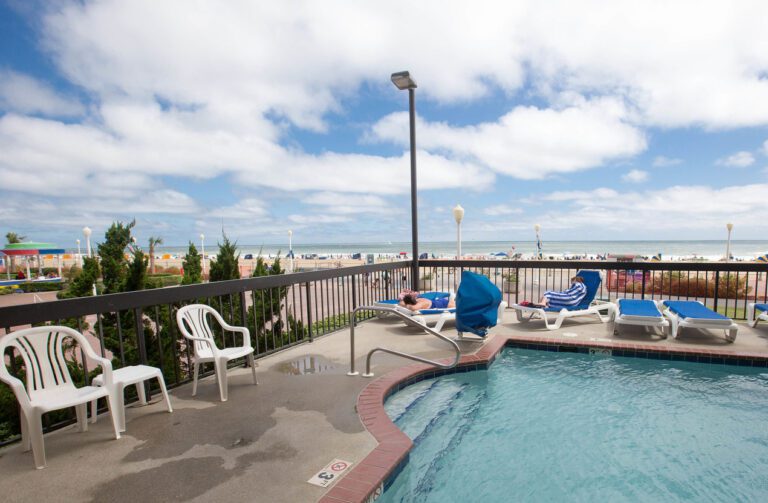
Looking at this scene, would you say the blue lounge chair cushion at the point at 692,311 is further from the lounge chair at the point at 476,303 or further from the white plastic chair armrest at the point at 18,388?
the white plastic chair armrest at the point at 18,388

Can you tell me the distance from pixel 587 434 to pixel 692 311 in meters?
3.60

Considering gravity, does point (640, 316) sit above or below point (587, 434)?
above

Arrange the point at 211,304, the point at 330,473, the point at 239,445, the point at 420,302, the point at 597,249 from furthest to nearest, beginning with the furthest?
the point at 597,249
the point at 211,304
the point at 420,302
the point at 239,445
the point at 330,473

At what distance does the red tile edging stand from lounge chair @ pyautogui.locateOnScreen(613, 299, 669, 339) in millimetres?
409

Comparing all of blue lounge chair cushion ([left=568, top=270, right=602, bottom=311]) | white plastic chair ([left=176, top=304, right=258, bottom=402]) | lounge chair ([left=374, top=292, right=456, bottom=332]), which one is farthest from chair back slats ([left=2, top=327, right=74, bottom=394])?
blue lounge chair cushion ([left=568, top=270, right=602, bottom=311])

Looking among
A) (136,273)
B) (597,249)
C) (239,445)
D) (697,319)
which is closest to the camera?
(239,445)

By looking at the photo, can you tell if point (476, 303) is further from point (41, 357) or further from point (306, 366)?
point (41, 357)

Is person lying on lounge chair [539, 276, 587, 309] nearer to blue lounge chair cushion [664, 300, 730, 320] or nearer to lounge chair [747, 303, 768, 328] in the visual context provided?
blue lounge chair cushion [664, 300, 730, 320]

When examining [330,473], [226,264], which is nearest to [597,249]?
[226,264]

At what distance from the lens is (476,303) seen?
4871mm

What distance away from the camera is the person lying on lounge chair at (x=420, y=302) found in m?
6.00

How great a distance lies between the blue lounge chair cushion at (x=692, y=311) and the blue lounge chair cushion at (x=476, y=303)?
2644 millimetres

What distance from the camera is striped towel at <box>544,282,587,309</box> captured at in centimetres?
628

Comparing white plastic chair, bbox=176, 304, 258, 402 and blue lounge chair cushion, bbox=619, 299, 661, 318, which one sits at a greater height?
white plastic chair, bbox=176, 304, 258, 402
